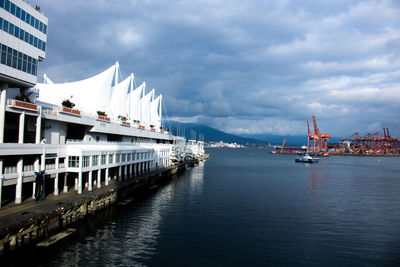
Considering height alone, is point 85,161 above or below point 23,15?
below

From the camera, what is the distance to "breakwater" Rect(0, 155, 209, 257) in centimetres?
2136

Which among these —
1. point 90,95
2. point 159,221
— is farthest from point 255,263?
point 90,95

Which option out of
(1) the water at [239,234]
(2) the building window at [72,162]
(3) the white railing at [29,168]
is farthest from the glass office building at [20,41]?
(1) the water at [239,234]

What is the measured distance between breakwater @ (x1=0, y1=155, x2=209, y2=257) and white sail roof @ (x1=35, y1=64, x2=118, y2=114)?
83.3 feet

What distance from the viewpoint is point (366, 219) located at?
3472 centimetres

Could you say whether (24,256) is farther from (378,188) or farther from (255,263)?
(378,188)

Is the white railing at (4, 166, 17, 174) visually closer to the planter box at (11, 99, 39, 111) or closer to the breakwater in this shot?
the breakwater

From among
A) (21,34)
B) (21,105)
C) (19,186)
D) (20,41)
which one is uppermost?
(21,34)

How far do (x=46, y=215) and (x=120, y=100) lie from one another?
2121 inches

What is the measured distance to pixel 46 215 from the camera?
81.1 ft

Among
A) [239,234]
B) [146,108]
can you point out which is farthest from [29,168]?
[146,108]

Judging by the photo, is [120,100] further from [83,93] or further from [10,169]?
[10,169]

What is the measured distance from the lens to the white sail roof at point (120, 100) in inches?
2906

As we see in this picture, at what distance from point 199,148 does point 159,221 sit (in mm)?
121905
